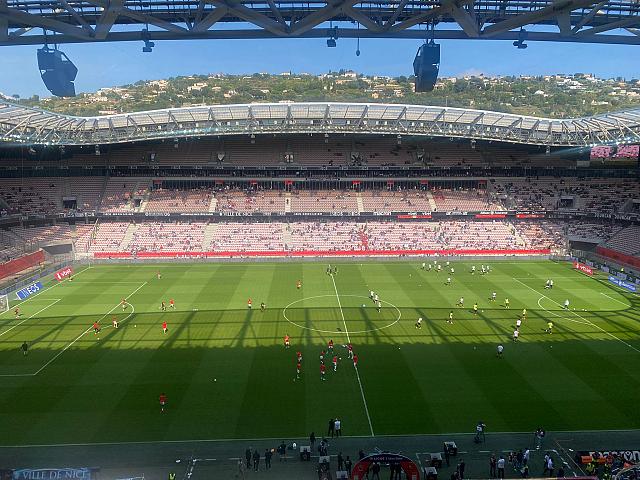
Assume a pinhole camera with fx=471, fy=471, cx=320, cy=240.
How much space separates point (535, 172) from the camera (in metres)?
66.2

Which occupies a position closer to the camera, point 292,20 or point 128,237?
point 292,20

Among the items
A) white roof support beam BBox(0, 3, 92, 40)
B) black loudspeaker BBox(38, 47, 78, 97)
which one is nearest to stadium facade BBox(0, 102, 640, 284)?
black loudspeaker BBox(38, 47, 78, 97)

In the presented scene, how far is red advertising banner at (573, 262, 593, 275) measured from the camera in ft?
153

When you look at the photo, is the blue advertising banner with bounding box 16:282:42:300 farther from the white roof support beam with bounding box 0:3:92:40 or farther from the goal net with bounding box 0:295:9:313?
the white roof support beam with bounding box 0:3:92:40

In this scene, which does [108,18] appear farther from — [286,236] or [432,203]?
[432,203]

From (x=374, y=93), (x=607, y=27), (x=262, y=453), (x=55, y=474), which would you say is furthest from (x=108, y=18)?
(x=374, y=93)

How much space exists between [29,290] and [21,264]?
9.54 metres

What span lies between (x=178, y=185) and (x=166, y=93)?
1286 centimetres

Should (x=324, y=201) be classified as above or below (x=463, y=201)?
above

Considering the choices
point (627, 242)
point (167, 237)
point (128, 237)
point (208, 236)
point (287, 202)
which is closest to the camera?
point (627, 242)

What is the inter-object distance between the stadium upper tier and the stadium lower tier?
36.3 ft

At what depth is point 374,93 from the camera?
222 ft

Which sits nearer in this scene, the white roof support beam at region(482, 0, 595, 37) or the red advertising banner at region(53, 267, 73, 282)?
the white roof support beam at region(482, 0, 595, 37)

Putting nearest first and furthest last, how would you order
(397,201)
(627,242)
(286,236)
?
(627,242)
(286,236)
(397,201)
